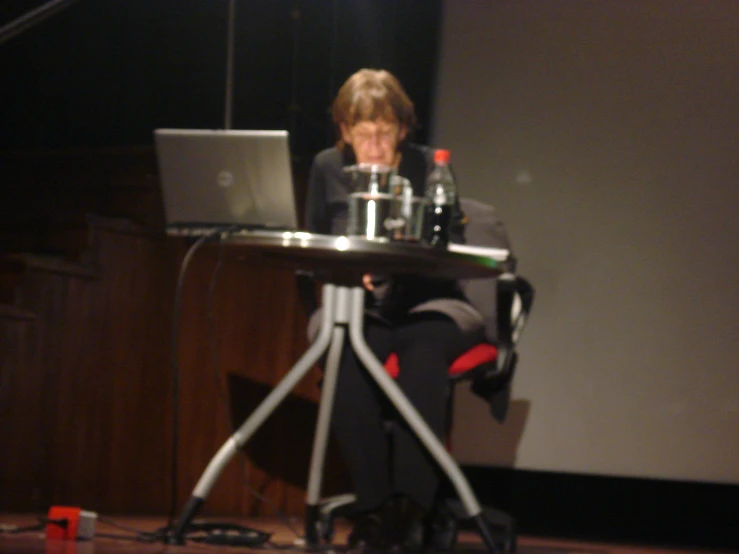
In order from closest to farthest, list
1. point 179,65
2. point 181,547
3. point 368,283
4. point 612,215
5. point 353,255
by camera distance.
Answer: point 353,255 → point 181,547 → point 368,283 → point 612,215 → point 179,65

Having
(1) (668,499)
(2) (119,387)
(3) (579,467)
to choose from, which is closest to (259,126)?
(2) (119,387)

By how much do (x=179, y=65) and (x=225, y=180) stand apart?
6.82ft

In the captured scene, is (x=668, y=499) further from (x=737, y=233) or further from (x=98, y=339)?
(x=98, y=339)

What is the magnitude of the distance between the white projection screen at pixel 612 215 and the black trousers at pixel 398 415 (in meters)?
0.87

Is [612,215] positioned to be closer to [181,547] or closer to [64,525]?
[181,547]

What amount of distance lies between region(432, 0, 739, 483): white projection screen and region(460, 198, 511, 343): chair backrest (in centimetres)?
60

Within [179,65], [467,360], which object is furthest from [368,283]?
[179,65]

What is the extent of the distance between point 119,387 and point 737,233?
1768 millimetres

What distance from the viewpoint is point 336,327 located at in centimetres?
217

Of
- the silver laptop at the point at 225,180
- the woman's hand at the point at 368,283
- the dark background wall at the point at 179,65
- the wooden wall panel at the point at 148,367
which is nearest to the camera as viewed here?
the silver laptop at the point at 225,180

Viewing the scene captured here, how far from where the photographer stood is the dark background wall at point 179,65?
3.51 meters

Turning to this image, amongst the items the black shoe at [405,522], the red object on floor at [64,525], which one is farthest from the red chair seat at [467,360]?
the red object on floor at [64,525]

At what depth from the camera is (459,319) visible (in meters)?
2.29

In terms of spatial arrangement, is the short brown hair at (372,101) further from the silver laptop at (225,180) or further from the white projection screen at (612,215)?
the white projection screen at (612,215)
